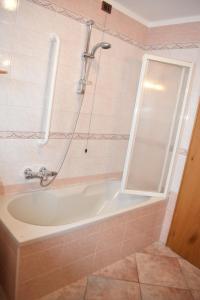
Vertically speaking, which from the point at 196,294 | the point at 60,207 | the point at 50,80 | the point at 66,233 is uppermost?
the point at 50,80

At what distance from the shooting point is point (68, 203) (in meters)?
2.44

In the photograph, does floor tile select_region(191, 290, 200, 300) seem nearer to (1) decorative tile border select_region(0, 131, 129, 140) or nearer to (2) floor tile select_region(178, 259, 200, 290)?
(2) floor tile select_region(178, 259, 200, 290)

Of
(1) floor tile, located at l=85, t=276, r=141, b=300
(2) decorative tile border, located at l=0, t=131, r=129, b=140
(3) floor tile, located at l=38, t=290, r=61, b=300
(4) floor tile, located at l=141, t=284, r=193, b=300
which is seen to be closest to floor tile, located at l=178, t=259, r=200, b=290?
(4) floor tile, located at l=141, t=284, r=193, b=300

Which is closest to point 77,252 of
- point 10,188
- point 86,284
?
point 86,284

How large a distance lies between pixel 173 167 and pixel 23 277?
180cm

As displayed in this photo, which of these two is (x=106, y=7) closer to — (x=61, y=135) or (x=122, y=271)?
(x=61, y=135)

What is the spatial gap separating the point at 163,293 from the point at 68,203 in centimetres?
118

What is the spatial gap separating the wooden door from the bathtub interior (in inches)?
16.5

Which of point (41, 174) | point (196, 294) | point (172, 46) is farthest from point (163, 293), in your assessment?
point (172, 46)

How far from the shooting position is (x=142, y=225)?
2.41m

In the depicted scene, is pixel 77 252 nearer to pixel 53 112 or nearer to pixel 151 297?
pixel 151 297

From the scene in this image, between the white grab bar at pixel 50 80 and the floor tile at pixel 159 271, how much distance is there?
151 centimetres

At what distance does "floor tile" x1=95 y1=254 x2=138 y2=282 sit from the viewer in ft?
6.81

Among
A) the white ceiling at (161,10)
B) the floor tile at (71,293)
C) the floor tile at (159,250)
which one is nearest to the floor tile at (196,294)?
the floor tile at (159,250)
